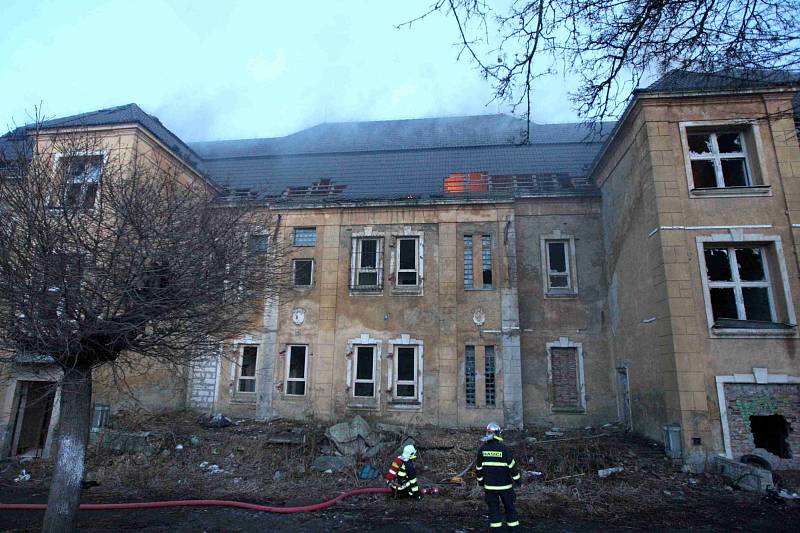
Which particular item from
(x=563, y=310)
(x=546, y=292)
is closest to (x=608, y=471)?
(x=563, y=310)

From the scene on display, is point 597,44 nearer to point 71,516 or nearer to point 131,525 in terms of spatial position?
point 71,516

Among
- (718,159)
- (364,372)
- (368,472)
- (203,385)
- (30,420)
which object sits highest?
(718,159)

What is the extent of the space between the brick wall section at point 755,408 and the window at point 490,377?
6250mm

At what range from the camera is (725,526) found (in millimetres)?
7559

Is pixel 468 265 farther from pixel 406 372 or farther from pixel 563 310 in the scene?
pixel 406 372

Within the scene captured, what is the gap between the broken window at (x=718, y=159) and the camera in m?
11.9

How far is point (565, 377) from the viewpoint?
14812mm

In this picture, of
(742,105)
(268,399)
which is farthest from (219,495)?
(742,105)

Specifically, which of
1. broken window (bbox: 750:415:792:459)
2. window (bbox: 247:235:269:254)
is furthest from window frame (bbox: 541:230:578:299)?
window (bbox: 247:235:269:254)

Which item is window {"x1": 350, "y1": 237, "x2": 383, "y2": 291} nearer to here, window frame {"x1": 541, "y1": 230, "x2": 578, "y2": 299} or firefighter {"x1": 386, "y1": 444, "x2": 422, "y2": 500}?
window frame {"x1": 541, "y1": 230, "x2": 578, "y2": 299}

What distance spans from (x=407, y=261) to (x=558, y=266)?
528 centimetres

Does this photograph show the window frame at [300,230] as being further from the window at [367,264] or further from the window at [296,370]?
the window at [296,370]

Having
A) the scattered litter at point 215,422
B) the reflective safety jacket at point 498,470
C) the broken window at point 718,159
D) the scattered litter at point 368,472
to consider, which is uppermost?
the broken window at point 718,159

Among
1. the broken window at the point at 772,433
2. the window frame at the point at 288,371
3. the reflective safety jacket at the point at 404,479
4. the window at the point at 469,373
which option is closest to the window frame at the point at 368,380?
the window frame at the point at 288,371
